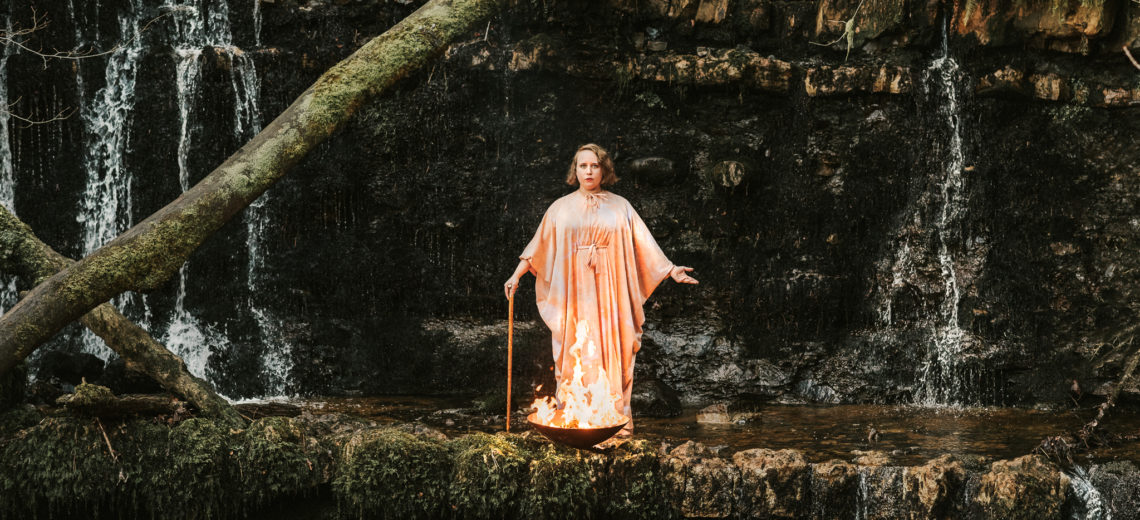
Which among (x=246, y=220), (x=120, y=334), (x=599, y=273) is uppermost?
(x=246, y=220)

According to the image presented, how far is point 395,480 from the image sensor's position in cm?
578

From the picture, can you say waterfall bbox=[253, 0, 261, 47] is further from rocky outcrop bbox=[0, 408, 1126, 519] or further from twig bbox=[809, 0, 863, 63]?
twig bbox=[809, 0, 863, 63]

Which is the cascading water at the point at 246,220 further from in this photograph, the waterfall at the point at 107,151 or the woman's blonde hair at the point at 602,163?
the woman's blonde hair at the point at 602,163

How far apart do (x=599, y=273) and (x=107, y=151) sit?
710 centimetres

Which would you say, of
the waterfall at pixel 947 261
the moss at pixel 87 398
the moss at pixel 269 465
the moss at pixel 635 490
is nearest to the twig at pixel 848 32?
the waterfall at pixel 947 261

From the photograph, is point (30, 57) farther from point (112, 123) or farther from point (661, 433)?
point (661, 433)

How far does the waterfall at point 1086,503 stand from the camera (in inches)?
228

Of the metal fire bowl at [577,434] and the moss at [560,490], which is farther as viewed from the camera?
the moss at [560,490]

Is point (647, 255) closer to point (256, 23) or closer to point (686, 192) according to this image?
point (686, 192)

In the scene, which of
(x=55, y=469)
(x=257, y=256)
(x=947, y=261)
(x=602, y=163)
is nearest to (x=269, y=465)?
(x=55, y=469)

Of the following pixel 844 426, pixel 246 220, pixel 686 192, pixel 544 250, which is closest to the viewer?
pixel 544 250

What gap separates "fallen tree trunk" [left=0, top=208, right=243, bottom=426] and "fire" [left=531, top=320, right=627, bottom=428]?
228 cm

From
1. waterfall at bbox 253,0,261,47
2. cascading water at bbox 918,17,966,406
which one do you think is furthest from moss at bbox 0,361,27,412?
cascading water at bbox 918,17,966,406

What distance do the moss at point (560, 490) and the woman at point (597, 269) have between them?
76cm
